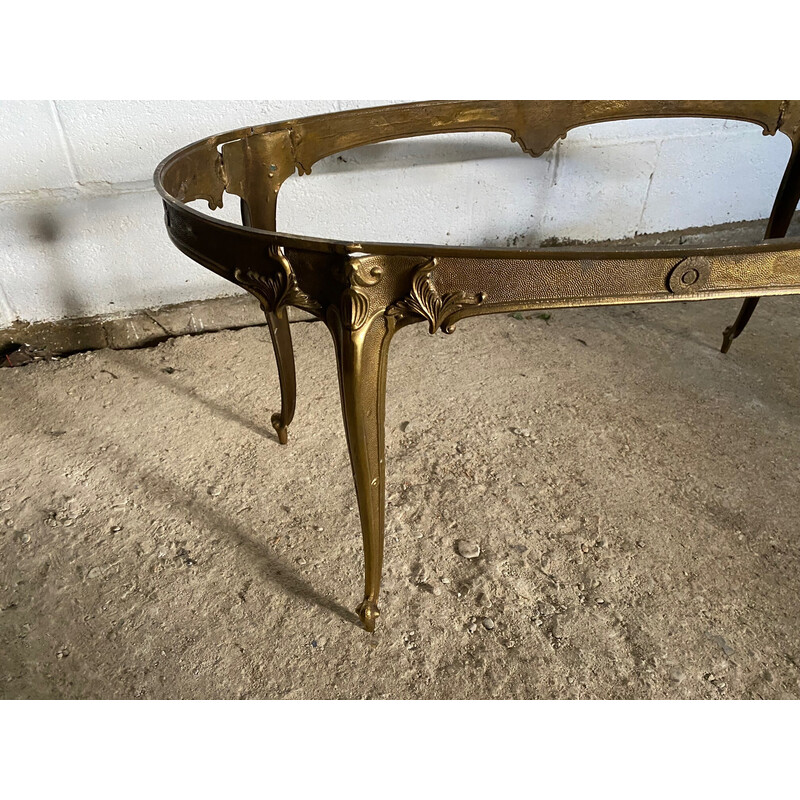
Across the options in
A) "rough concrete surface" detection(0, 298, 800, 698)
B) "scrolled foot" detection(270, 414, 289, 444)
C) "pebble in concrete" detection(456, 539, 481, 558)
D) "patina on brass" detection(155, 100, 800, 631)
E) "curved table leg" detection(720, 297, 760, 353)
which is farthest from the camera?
"curved table leg" detection(720, 297, 760, 353)

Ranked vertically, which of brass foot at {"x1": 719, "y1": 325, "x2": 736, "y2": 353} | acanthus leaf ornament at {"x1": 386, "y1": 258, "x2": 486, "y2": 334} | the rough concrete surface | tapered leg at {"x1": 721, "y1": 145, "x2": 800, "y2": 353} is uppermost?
acanthus leaf ornament at {"x1": 386, "y1": 258, "x2": 486, "y2": 334}

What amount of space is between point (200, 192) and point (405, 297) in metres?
0.49

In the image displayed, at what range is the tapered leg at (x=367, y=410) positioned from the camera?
0.79 m

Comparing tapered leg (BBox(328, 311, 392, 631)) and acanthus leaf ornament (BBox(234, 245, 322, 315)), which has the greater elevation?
acanthus leaf ornament (BBox(234, 245, 322, 315))

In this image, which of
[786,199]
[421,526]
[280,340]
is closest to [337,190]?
[280,340]

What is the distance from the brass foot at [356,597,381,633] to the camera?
995 millimetres

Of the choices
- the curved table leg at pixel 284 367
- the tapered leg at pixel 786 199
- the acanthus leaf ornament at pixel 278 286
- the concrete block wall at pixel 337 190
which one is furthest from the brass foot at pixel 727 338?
the acanthus leaf ornament at pixel 278 286

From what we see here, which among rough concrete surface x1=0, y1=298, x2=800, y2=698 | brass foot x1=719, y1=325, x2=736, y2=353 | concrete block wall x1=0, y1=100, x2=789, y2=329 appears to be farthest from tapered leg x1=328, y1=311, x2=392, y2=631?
brass foot x1=719, y1=325, x2=736, y2=353

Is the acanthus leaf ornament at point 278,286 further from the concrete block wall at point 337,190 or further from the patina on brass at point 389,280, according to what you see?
the concrete block wall at point 337,190

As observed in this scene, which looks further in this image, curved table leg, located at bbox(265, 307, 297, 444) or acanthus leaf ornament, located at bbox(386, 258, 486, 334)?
curved table leg, located at bbox(265, 307, 297, 444)

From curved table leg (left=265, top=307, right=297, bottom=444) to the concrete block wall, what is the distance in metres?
0.55

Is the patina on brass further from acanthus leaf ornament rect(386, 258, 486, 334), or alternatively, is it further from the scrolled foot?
the scrolled foot

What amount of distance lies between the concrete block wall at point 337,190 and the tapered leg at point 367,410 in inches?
39.4

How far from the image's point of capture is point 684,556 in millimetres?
1153
